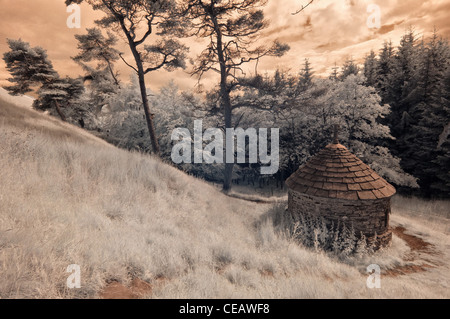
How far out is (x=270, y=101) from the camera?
1431 cm

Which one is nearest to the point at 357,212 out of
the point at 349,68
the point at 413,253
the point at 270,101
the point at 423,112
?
the point at 413,253

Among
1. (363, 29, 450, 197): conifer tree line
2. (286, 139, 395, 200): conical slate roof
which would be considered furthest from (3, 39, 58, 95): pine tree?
(363, 29, 450, 197): conifer tree line

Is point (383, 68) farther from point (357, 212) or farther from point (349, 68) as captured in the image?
point (357, 212)

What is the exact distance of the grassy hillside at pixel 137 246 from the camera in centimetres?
327

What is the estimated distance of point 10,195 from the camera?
4301mm

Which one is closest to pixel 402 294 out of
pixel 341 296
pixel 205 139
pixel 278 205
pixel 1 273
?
pixel 341 296

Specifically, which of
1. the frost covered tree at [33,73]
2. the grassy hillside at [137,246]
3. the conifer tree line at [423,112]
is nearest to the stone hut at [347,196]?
the grassy hillside at [137,246]

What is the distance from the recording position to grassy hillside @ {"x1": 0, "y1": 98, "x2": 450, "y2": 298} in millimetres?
3271

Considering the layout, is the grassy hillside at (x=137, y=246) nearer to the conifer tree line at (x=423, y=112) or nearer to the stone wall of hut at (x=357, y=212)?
the stone wall of hut at (x=357, y=212)

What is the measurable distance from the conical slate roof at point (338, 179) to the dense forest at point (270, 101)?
4600mm

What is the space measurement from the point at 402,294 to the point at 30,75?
95.7ft

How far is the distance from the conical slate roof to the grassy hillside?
94.6 inches

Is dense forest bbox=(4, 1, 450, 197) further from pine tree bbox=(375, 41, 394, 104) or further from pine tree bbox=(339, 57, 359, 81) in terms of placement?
pine tree bbox=(339, 57, 359, 81)

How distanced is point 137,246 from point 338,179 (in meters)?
8.32
